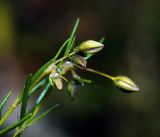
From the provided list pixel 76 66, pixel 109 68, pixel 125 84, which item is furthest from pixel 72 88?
pixel 109 68

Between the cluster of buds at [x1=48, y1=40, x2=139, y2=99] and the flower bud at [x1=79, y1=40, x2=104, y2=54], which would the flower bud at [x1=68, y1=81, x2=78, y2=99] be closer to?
the cluster of buds at [x1=48, y1=40, x2=139, y2=99]

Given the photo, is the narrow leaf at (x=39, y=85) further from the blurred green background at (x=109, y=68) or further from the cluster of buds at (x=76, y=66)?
the blurred green background at (x=109, y=68)

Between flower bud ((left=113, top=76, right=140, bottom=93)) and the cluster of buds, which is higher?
the cluster of buds

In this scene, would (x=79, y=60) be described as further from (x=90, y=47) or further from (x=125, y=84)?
(x=125, y=84)

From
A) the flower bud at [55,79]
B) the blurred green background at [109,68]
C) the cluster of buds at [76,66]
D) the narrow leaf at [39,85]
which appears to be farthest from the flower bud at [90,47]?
the blurred green background at [109,68]

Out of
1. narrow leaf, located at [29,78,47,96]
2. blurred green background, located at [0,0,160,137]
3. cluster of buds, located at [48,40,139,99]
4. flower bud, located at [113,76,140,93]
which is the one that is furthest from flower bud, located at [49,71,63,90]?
blurred green background, located at [0,0,160,137]

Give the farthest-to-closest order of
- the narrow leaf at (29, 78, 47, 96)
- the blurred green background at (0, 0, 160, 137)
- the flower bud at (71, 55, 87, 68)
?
1. the blurred green background at (0, 0, 160, 137)
2. the narrow leaf at (29, 78, 47, 96)
3. the flower bud at (71, 55, 87, 68)

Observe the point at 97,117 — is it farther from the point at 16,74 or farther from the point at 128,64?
the point at 16,74
